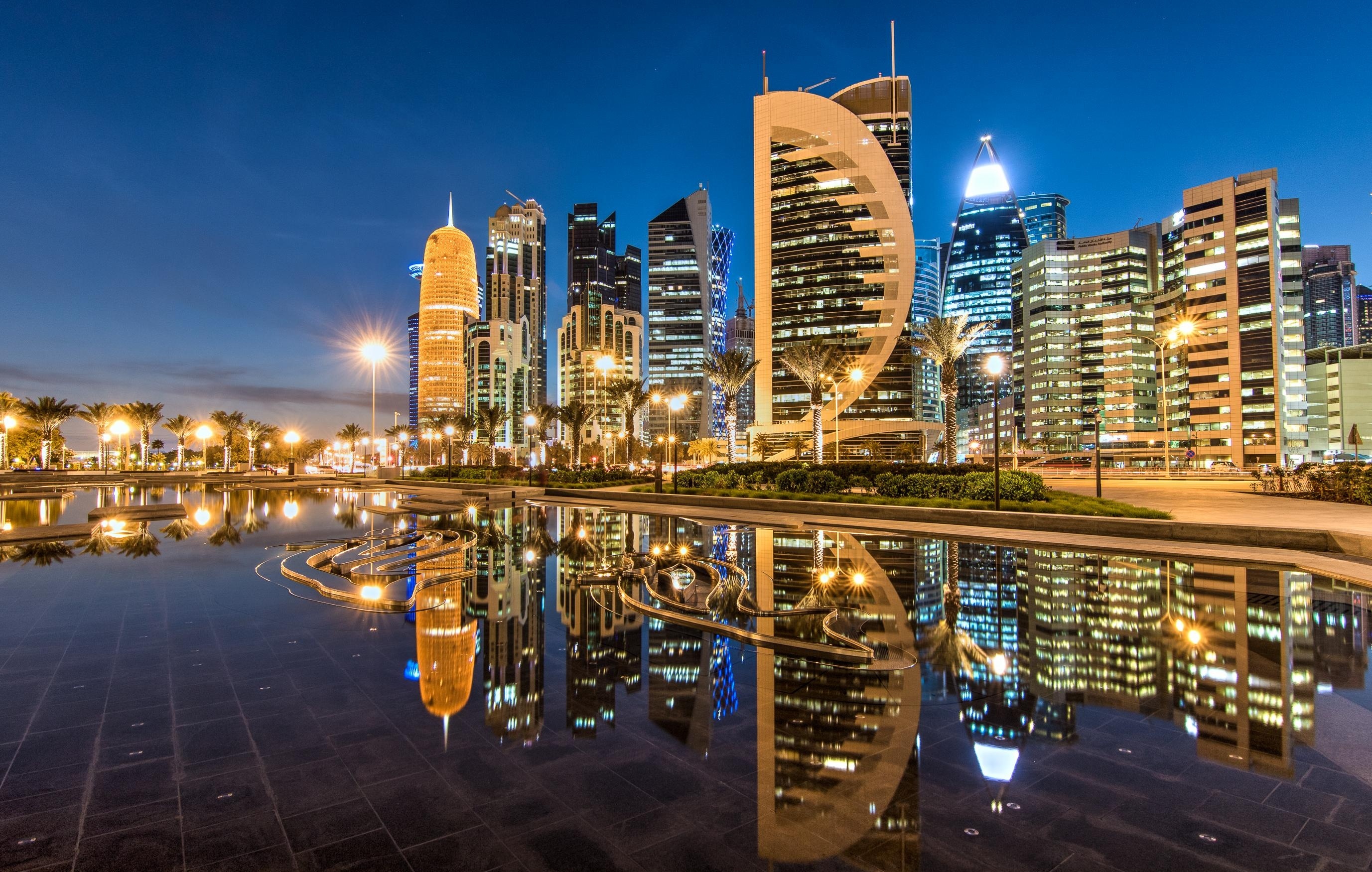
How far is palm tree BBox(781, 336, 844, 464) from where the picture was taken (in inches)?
1654

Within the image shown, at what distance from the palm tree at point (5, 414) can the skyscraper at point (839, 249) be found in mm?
106888

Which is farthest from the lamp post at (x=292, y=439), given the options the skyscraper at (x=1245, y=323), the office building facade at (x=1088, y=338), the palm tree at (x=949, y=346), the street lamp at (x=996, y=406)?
the skyscraper at (x=1245, y=323)

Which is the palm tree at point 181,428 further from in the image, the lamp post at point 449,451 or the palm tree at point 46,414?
the lamp post at point 449,451

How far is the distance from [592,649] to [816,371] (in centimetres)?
4275

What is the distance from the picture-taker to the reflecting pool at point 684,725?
12.3 ft

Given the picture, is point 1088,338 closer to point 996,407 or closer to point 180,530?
point 996,407

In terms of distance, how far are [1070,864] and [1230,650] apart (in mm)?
6209

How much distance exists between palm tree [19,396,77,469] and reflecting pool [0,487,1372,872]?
82.7 meters

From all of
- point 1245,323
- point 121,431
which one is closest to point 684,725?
point 121,431

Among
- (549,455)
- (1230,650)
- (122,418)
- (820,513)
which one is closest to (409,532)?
(820,513)

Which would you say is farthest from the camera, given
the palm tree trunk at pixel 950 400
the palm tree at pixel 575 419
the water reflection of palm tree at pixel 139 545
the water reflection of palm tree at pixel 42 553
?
the palm tree at pixel 575 419

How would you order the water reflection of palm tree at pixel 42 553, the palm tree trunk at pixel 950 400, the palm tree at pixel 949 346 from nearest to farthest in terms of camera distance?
the water reflection of palm tree at pixel 42 553 < the palm tree trunk at pixel 950 400 < the palm tree at pixel 949 346

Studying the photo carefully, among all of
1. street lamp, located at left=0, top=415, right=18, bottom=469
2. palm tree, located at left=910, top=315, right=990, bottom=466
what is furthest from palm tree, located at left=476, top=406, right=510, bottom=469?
street lamp, located at left=0, top=415, right=18, bottom=469

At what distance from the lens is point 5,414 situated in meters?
66.8
